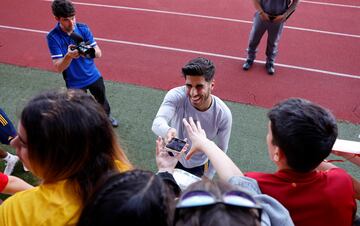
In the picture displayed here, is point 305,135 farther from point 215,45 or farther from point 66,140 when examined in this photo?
point 215,45

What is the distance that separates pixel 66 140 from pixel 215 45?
222 inches

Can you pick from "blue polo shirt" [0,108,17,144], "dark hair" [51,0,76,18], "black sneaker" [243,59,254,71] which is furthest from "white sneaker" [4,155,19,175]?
"black sneaker" [243,59,254,71]

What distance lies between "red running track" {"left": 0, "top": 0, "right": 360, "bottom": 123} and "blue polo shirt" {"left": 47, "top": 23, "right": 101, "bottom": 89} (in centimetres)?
160

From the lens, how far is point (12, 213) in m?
1.32

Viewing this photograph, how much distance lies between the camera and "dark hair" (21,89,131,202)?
1.37 m

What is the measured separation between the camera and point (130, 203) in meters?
1.07

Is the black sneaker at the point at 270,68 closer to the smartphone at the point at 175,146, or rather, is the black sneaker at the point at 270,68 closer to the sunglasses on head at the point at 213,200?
the smartphone at the point at 175,146

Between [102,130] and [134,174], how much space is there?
36 centimetres

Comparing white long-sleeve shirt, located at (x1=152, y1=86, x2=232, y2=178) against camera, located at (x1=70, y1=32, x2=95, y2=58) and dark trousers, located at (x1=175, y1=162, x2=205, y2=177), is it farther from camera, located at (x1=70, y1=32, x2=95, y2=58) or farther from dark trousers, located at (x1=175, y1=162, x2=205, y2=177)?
camera, located at (x1=70, y1=32, x2=95, y2=58)

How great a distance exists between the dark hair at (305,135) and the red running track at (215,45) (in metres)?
3.49

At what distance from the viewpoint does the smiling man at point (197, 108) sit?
2.58m

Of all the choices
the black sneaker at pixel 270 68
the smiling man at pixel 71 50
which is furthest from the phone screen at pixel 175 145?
the black sneaker at pixel 270 68

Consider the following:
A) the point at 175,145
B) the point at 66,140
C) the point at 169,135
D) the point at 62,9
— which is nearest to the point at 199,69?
the point at 169,135

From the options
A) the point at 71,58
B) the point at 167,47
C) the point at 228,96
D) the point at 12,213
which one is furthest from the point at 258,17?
the point at 12,213
